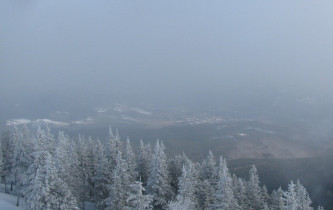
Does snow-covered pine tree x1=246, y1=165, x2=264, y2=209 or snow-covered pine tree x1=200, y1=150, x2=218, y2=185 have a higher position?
snow-covered pine tree x1=200, y1=150, x2=218, y2=185

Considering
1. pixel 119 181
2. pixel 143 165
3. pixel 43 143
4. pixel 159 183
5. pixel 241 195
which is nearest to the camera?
pixel 119 181

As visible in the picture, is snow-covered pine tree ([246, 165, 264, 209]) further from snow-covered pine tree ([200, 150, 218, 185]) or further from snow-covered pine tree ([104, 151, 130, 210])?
snow-covered pine tree ([104, 151, 130, 210])

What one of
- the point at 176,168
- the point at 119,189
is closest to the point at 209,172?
the point at 176,168

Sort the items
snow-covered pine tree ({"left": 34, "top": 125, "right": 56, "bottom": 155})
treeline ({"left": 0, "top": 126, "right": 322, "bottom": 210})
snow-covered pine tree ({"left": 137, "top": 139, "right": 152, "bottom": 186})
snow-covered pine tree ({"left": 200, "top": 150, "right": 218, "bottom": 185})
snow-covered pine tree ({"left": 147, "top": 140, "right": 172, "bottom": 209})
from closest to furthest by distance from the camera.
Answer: treeline ({"left": 0, "top": 126, "right": 322, "bottom": 210}), snow-covered pine tree ({"left": 34, "top": 125, "right": 56, "bottom": 155}), snow-covered pine tree ({"left": 147, "top": 140, "right": 172, "bottom": 209}), snow-covered pine tree ({"left": 200, "top": 150, "right": 218, "bottom": 185}), snow-covered pine tree ({"left": 137, "top": 139, "right": 152, "bottom": 186})

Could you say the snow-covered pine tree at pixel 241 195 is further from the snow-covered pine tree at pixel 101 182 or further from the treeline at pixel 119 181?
the snow-covered pine tree at pixel 101 182

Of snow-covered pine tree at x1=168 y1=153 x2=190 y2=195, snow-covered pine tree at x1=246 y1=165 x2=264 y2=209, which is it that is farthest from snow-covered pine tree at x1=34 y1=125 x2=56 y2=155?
snow-covered pine tree at x1=246 y1=165 x2=264 y2=209

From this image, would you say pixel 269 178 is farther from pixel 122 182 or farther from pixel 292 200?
pixel 122 182

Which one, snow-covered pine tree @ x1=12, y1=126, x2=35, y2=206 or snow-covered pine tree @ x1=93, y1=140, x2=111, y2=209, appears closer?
snow-covered pine tree @ x1=93, y1=140, x2=111, y2=209

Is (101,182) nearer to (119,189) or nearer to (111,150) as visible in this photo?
(111,150)
